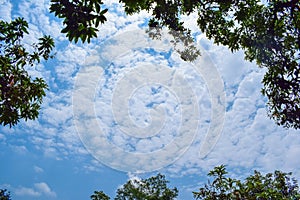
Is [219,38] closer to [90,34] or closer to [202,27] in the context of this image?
[202,27]

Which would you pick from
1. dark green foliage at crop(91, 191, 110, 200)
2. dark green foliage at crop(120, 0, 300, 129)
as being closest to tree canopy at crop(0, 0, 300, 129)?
dark green foliage at crop(120, 0, 300, 129)

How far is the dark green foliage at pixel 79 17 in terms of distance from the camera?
→ 3652 millimetres

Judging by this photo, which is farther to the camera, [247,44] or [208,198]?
[208,198]

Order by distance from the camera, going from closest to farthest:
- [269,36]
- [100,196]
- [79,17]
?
[79,17], [269,36], [100,196]

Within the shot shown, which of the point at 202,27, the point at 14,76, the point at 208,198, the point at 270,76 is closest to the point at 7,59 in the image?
→ the point at 14,76

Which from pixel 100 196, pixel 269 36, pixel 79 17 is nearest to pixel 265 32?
pixel 269 36

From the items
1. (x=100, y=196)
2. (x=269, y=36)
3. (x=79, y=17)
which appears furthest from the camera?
(x=100, y=196)

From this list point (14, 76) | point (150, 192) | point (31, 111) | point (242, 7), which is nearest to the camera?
point (14, 76)

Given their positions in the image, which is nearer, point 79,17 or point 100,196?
point 79,17

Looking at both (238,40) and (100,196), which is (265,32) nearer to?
(238,40)

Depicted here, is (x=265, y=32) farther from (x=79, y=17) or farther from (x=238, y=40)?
(x=79, y=17)

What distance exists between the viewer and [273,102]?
25.6 feet

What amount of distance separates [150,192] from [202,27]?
904 inches

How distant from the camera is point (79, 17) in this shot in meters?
3.75
